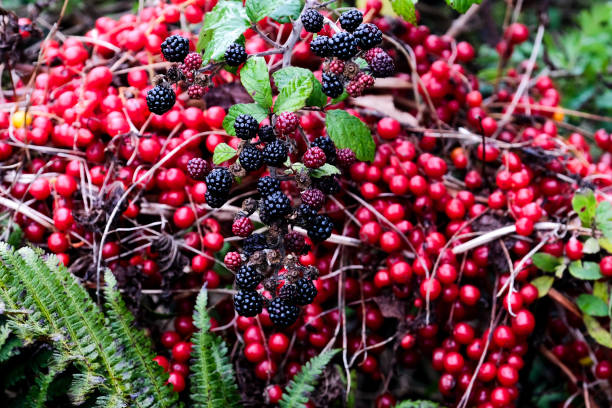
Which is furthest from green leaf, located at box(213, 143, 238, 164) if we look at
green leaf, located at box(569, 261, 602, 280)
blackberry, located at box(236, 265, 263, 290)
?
green leaf, located at box(569, 261, 602, 280)

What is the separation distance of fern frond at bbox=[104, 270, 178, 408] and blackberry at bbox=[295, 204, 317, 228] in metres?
0.54

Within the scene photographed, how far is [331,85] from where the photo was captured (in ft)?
4.13

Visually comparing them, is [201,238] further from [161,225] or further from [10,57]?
[10,57]

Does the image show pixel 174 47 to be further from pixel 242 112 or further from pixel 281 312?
pixel 281 312

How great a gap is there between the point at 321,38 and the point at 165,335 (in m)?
0.96

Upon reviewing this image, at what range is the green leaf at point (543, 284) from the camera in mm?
1567

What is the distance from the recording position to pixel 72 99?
1645 millimetres

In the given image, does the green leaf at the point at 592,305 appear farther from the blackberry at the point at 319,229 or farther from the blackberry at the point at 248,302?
the blackberry at the point at 248,302

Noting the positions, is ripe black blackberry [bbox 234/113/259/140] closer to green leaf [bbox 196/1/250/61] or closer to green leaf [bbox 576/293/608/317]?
green leaf [bbox 196/1/250/61]

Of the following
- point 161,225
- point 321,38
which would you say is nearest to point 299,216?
point 321,38

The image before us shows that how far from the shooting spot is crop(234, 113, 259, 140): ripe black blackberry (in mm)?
1213

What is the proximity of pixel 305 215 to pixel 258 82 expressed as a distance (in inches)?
13.5

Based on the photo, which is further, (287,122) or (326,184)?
(326,184)

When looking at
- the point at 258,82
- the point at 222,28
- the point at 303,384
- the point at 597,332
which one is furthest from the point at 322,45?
the point at 597,332
